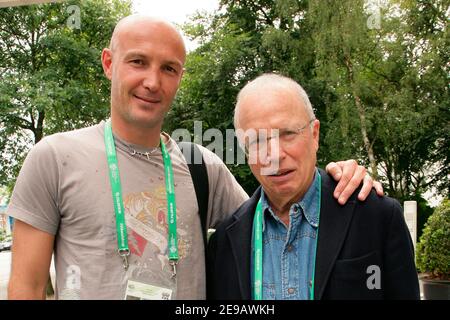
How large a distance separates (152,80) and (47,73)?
10875 millimetres

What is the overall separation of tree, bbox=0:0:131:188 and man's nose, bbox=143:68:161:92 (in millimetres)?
10103

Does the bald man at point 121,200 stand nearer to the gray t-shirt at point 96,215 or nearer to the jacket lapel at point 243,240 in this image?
the gray t-shirt at point 96,215

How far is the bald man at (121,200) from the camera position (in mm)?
1727

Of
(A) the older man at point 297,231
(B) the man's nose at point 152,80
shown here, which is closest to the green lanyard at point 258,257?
(A) the older man at point 297,231

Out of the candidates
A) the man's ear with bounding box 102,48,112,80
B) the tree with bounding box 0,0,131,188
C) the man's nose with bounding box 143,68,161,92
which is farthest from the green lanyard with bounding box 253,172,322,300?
the tree with bounding box 0,0,131,188

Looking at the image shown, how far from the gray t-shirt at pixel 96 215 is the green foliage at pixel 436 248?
6577 millimetres

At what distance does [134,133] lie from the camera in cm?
192

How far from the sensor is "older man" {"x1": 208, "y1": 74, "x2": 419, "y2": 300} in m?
1.69

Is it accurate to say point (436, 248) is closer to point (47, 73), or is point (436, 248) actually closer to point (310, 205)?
point (310, 205)

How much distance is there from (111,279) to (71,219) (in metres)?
0.25

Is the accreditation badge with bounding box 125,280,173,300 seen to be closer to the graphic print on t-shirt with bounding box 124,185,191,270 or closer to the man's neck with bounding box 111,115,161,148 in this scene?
the graphic print on t-shirt with bounding box 124,185,191,270

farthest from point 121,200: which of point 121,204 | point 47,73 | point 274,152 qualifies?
point 47,73

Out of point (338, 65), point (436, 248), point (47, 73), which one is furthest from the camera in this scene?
point (338, 65)

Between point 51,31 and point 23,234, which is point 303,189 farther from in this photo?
point 51,31
